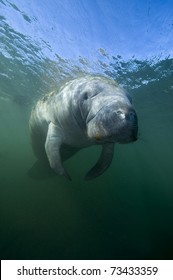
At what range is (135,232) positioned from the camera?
11016 millimetres

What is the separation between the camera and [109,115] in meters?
3.05

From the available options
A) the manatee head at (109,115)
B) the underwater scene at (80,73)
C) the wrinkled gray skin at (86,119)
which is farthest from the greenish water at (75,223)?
the manatee head at (109,115)

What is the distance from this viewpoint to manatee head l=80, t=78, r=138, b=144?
113 inches

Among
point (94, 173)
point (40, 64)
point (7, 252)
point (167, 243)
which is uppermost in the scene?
point (40, 64)

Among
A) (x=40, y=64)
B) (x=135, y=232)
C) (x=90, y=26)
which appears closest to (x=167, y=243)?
(x=135, y=232)

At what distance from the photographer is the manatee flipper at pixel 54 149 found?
4.95 m

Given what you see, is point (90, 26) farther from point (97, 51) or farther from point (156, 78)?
point (156, 78)

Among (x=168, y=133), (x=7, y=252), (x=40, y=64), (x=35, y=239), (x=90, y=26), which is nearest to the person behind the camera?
(x=7, y=252)

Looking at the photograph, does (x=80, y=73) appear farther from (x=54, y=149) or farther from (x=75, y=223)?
(x=54, y=149)

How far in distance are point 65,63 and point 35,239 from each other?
9.57 m

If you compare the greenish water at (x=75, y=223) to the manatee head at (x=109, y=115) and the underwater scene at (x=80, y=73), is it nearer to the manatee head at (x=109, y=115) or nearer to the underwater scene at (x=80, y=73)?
the underwater scene at (x=80, y=73)

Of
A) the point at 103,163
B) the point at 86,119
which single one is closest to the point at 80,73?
the point at 103,163

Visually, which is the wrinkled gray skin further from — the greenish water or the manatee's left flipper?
the greenish water

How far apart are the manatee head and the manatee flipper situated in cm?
138
